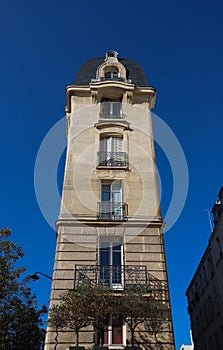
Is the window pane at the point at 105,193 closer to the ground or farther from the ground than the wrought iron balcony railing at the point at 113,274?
farther from the ground

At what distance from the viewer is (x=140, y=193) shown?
1563 centimetres

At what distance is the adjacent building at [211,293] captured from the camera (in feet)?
68.9

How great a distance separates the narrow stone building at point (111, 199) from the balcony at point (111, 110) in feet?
0.19

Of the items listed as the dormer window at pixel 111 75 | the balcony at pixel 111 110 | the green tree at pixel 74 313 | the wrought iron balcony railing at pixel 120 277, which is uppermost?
the dormer window at pixel 111 75

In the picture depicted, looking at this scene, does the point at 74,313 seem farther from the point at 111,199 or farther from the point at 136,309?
the point at 111,199

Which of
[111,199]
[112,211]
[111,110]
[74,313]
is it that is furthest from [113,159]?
[74,313]

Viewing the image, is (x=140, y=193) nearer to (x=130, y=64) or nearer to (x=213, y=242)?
(x=213, y=242)

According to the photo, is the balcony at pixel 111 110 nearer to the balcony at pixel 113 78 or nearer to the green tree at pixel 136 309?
the balcony at pixel 113 78

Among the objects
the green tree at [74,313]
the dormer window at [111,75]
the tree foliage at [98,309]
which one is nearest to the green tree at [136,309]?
the tree foliage at [98,309]

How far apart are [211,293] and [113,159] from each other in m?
12.5

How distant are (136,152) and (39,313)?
28.8 feet

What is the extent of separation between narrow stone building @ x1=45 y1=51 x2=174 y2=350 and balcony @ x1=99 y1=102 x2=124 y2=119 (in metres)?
0.06

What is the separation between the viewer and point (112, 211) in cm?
1491

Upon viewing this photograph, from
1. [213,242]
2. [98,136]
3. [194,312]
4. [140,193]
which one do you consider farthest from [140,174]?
[194,312]
